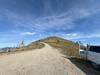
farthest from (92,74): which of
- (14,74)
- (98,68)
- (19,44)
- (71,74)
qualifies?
(19,44)

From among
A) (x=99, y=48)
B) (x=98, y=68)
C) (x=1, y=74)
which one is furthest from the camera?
(x=98, y=68)

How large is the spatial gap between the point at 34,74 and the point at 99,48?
5.37 metres

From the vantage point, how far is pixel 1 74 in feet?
32.4

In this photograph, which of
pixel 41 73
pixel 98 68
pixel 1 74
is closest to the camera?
pixel 1 74

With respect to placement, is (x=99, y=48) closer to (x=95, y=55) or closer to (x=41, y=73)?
(x=95, y=55)

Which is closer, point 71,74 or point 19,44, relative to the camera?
point 71,74

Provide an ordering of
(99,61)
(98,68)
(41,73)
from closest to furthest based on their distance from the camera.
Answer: (41,73) → (99,61) → (98,68)

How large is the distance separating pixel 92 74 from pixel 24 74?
4581 millimetres

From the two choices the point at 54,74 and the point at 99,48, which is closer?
the point at 54,74

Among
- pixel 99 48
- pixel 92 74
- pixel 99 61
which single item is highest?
pixel 99 48

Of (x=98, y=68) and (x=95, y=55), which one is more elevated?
(x=95, y=55)

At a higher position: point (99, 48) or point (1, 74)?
point (99, 48)

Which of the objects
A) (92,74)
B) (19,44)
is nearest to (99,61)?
(92,74)

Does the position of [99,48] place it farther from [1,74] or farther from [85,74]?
[1,74]
